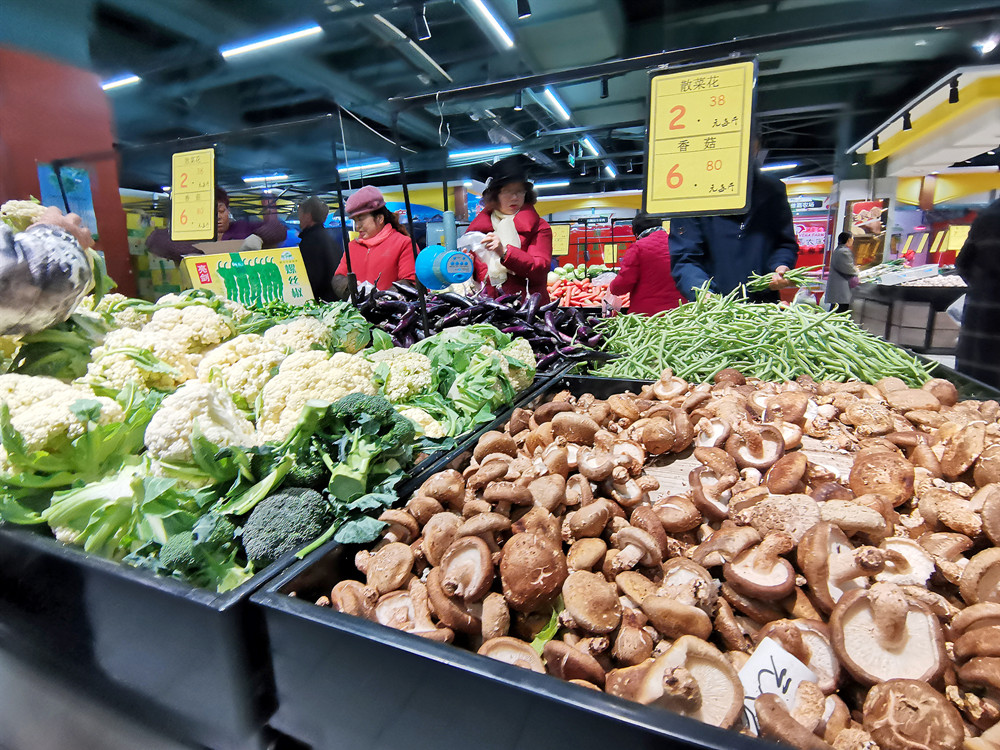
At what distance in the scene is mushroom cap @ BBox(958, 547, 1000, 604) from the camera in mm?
755

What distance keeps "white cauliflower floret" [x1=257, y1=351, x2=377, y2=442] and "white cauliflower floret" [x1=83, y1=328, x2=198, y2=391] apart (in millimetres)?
402

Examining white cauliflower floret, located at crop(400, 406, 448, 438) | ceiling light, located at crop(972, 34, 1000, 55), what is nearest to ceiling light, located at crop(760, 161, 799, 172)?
ceiling light, located at crop(972, 34, 1000, 55)

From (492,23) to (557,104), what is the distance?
342cm

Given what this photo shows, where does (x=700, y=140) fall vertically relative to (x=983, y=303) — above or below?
above

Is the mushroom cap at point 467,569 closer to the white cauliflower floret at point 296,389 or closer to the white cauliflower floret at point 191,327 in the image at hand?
the white cauliflower floret at point 296,389

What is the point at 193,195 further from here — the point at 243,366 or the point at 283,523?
the point at 283,523

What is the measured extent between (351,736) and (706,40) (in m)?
8.98

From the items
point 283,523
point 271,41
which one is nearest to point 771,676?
point 283,523

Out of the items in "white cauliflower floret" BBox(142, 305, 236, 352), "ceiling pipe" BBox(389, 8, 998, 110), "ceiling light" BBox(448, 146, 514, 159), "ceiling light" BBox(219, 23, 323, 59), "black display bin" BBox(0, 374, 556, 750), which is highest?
"ceiling light" BBox(219, 23, 323, 59)

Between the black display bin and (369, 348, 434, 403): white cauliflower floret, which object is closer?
the black display bin

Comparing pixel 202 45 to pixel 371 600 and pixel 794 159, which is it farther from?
pixel 794 159

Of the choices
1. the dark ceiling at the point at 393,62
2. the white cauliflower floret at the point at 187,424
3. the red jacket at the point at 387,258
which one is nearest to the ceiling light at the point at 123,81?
the dark ceiling at the point at 393,62

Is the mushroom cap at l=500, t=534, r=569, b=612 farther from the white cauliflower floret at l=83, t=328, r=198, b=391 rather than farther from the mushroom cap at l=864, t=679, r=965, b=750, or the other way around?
the white cauliflower floret at l=83, t=328, r=198, b=391

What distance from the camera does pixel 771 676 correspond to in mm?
717
